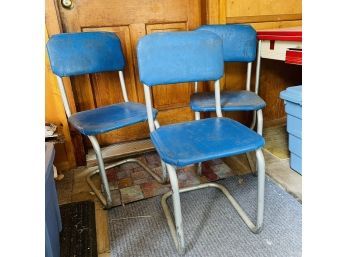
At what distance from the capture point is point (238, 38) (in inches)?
65.8

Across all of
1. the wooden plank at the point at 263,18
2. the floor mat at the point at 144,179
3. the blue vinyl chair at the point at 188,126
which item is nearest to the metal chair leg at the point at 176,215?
the blue vinyl chair at the point at 188,126

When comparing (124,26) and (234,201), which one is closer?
(234,201)

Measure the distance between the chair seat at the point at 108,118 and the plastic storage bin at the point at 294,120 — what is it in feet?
2.49

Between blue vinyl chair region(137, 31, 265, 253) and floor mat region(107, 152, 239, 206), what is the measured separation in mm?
247

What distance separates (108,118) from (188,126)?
414mm

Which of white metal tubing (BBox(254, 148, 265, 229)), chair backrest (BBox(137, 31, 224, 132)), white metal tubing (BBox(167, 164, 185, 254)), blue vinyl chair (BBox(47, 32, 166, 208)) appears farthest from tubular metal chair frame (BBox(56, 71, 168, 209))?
white metal tubing (BBox(254, 148, 265, 229))

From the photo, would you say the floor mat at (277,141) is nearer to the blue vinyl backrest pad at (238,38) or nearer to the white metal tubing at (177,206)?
the blue vinyl backrest pad at (238,38)

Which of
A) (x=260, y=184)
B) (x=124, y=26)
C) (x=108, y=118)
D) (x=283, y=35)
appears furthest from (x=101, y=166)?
(x=283, y=35)

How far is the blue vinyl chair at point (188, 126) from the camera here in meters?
0.95

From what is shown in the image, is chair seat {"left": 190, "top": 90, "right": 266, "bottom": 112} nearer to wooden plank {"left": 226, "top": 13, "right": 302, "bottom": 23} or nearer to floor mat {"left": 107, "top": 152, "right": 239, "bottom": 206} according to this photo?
floor mat {"left": 107, "top": 152, "right": 239, "bottom": 206}

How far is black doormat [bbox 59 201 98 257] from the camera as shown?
1123 mm

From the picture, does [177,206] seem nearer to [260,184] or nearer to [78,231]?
[260,184]
